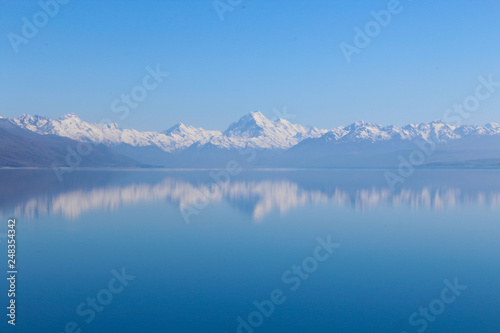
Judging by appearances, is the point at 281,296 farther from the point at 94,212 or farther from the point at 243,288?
the point at 94,212

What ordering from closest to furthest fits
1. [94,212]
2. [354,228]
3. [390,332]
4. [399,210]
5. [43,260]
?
1. [390,332]
2. [43,260]
3. [354,228]
4. [94,212]
5. [399,210]

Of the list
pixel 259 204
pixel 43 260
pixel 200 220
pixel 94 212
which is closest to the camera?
pixel 43 260

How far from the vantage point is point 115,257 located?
1034 inches

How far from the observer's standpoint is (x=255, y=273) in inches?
907

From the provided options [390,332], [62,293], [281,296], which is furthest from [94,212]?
[390,332]

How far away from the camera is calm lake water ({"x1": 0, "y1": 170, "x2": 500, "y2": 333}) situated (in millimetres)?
17000

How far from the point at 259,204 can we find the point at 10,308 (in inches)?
1611

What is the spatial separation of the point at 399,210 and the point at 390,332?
116 feet

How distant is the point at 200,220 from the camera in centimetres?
4200

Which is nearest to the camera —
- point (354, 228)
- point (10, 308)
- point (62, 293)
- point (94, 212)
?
point (10, 308)

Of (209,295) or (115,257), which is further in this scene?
(115,257)

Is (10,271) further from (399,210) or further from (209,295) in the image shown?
(399,210)

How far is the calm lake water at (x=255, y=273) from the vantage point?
17.0 meters

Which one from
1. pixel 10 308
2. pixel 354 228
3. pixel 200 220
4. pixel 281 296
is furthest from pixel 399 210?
pixel 10 308
